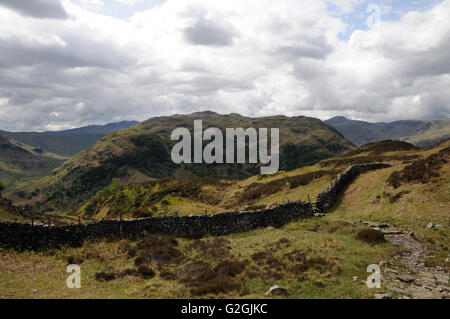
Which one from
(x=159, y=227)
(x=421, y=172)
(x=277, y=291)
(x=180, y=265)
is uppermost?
(x=421, y=172)

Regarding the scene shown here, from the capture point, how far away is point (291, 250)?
60.3 ft

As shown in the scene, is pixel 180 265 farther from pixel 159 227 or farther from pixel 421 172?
pixel 421 172

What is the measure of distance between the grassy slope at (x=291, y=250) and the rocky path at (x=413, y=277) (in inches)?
21.6

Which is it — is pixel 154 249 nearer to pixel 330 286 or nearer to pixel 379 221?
pixel 330 286

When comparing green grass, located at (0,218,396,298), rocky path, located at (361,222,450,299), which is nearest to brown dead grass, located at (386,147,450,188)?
green grass, located at (0,218,396,298)

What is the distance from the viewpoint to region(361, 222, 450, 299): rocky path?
39.6ft

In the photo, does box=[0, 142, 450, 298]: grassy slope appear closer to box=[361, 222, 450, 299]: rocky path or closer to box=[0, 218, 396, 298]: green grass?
box=[0, 218, 396, 298]: green grass

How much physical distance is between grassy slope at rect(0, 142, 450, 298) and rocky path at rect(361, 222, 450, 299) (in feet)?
1.80

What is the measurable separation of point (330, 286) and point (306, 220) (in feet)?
55.8

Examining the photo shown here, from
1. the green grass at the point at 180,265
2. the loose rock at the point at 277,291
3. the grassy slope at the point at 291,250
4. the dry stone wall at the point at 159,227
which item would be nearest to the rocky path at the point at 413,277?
the grassy slope at the point at 291,250

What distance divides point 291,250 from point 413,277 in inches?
265

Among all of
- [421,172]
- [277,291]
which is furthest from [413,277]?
[421,172]

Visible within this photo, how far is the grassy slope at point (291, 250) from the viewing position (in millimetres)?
13531
